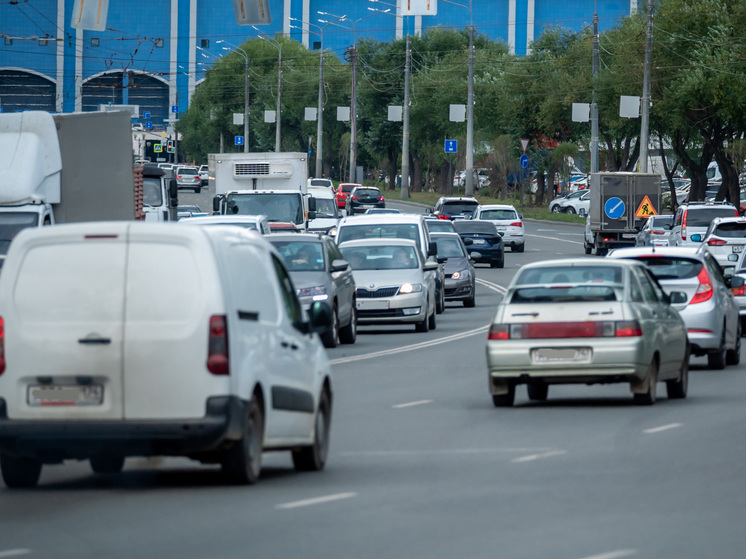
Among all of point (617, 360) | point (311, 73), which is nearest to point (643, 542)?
point (617, 360)

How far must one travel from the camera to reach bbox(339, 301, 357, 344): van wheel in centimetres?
2352

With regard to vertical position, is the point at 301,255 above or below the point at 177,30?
below

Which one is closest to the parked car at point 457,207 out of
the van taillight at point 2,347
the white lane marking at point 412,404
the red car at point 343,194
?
the red car at point 343,194

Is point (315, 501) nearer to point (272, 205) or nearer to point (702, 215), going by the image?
point (272, 205)

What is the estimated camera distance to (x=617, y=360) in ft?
47.3

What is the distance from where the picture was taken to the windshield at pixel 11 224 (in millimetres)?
24219

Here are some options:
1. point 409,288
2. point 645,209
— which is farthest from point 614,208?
point 409,288

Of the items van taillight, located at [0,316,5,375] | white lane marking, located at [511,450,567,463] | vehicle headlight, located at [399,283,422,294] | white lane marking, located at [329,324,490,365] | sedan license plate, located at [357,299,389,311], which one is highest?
van taillight, located at [0,316,5,375]

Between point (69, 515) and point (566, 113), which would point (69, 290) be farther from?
point (566, 113)

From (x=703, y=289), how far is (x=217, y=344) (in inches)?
426

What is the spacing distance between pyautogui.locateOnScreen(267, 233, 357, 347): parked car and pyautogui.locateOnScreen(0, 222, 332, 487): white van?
12618 mm

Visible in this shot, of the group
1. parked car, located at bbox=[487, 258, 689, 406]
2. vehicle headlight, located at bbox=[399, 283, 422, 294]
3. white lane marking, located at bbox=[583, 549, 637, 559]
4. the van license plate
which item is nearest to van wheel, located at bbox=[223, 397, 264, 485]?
the van license plate

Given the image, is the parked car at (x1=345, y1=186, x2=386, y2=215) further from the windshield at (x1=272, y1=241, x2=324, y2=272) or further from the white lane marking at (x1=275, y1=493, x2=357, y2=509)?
the white lane marking at (x1=275, y1=493, x2=357, y2=509)

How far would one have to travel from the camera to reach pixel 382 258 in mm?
26266
